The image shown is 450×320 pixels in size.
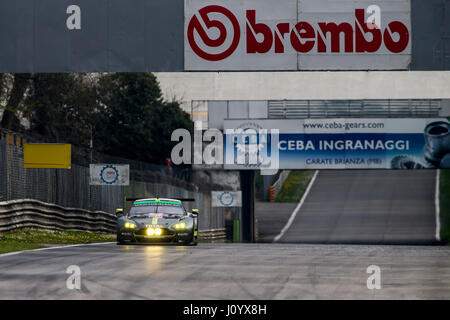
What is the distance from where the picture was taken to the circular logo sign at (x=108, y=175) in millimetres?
34094

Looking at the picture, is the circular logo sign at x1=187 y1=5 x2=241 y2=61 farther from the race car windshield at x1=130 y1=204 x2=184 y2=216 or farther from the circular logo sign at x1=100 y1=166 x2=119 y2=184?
the circular logo sign at x1=100 y1=166 x2=119 y2=184

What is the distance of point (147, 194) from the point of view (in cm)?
4188

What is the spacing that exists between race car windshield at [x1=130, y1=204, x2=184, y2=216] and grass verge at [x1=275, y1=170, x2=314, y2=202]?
4964cm

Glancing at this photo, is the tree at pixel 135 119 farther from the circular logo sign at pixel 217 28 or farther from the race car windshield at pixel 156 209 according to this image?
the race car windshield at pixel 156 209

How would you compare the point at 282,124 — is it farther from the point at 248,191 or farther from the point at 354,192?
the point at 354,192

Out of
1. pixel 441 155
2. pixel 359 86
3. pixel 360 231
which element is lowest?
pixel 360 231

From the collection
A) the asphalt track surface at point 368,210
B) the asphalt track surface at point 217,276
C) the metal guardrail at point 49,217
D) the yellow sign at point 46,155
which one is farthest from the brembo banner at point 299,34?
the asphalt track surface at point 368,210

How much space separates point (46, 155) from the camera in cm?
2794

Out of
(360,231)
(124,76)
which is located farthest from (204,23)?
(124,76)

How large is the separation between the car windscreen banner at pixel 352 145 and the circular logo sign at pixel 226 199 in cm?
196

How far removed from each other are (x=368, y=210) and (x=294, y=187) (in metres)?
12.3

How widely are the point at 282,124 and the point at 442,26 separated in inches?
1204

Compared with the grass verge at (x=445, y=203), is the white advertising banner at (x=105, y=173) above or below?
above

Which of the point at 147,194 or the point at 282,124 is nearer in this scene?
the point at 147,194
